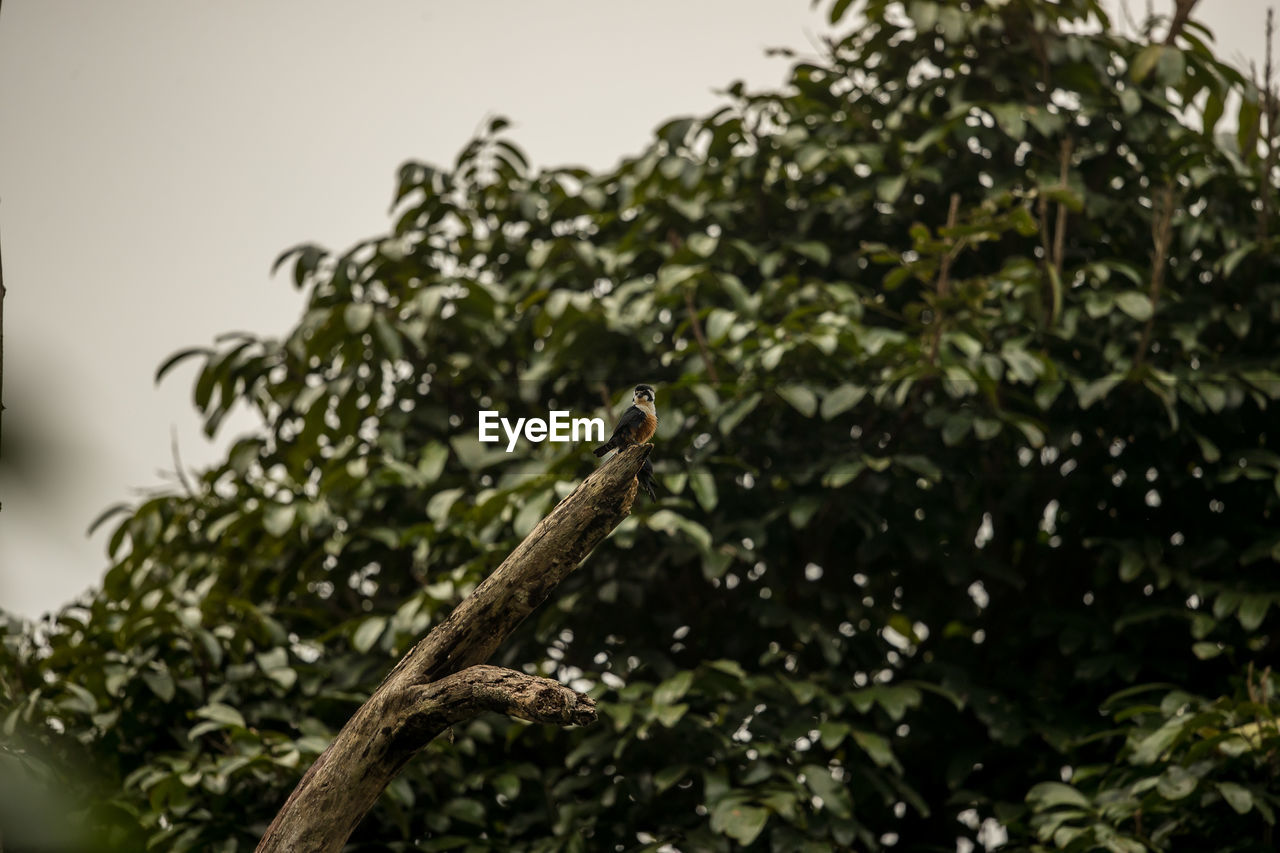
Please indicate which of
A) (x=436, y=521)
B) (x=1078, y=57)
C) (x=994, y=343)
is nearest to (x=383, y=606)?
(x=436, y=521)

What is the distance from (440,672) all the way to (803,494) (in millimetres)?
1470

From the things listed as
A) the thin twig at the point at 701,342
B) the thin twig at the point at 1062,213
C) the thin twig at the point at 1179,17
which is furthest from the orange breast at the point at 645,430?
the thin twig at the point at 1179,17

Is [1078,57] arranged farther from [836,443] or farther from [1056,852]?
[1056,852]

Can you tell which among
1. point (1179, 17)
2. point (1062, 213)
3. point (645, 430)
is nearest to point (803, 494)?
point (1062, 213)

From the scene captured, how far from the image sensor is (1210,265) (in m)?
3.25

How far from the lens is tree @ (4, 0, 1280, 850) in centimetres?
276

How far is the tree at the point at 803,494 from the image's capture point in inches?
109

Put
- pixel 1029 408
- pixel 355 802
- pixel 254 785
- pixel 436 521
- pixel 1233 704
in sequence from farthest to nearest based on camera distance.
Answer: pixel 1029 408, pixel 436 521, pixel 254 785, pixel 1233 704, pixel 355 802

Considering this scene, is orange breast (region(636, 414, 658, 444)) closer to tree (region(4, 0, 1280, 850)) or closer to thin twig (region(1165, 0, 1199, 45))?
tree (region(4, 0, 1280, 850))

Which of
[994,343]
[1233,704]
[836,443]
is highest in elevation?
[994,343]

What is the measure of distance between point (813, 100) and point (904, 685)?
1.70m

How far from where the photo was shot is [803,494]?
3006 millimetres

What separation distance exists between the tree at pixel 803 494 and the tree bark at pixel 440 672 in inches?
35.0

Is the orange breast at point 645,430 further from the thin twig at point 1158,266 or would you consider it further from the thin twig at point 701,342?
the thin twig at point 1158,266
